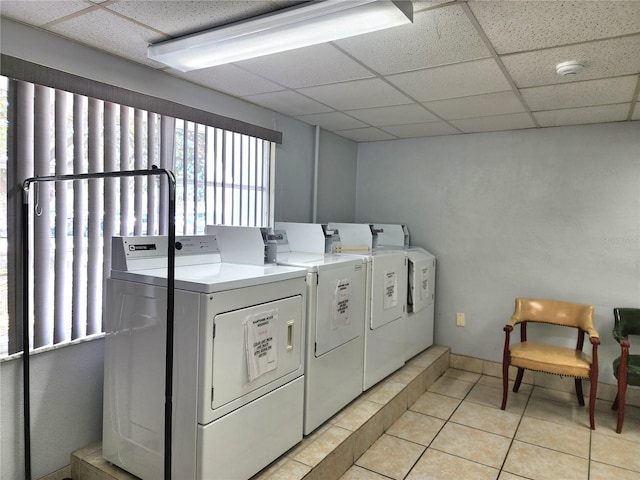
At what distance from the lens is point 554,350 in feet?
11.1

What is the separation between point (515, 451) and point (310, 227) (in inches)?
79.0

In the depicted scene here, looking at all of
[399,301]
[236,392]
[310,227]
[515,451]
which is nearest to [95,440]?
[236,392]

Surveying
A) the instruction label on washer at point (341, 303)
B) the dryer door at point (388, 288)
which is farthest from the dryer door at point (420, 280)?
the instruction label on washer at point (341, 303)

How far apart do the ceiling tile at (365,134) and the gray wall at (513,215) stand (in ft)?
0.49

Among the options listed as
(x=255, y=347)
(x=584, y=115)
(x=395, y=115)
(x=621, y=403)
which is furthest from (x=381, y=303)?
(x=584, y=115)

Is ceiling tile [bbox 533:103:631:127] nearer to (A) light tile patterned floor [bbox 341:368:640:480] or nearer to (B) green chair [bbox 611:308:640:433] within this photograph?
(B) green chair [bbox 611:308:640:433]

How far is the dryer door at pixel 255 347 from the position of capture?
1.89 meters

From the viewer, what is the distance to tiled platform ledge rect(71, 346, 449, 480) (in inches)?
86.0

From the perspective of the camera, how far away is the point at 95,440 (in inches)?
95.7

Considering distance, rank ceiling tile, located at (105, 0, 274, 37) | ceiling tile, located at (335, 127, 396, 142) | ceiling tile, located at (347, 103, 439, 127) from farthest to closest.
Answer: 1. ceiling tile, located at (335, 127, 396, 142)
2. ceiling tile, located at (347, 103, 439, 127)
3. ceiling tile, located at (105, 0, 274, 37)

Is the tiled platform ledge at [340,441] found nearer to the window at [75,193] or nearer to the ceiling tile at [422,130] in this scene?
the window at [75,193]

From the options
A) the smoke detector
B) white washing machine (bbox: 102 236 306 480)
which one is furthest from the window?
the smoke detector

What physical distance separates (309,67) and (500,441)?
8.77 ft

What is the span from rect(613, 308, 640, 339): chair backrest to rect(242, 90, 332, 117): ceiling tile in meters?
2.75
